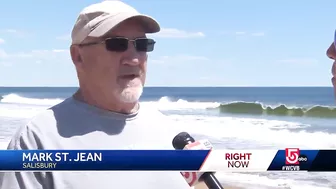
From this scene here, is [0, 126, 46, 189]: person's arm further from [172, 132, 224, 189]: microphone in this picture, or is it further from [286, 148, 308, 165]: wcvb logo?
[286, 148, 308, 165]: wcvb logo

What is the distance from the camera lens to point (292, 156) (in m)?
1.86

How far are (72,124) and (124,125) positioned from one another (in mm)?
206

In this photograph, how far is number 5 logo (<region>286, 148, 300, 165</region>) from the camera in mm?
1858

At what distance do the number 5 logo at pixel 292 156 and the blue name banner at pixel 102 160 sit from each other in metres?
0.27

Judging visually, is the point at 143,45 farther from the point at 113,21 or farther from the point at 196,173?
the point at 196,173

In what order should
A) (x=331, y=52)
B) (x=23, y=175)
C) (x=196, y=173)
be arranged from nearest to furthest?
(x=331, y=52) < (x=196, y=173) < (x=23, y=175)

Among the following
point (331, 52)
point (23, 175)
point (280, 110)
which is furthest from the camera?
point (280, 110)

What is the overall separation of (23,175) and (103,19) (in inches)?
25.7

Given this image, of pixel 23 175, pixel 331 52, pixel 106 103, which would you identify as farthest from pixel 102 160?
pixel 331 52

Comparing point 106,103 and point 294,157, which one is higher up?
point 106,103

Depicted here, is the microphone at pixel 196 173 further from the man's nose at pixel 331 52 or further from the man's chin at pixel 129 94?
the man's nose at pixel 331 52

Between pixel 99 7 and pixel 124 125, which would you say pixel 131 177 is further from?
pixel 99 7

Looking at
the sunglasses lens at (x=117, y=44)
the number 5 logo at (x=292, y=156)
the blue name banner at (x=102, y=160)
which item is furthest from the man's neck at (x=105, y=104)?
the number 5 logo at (x=292, y=156)

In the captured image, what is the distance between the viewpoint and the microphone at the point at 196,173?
181cm
